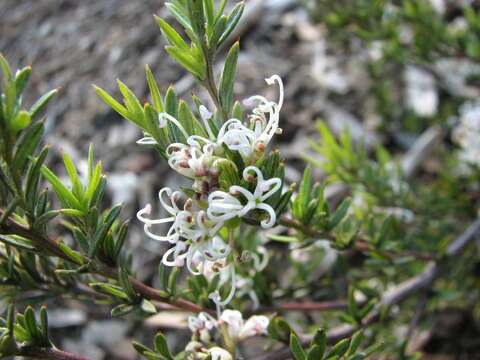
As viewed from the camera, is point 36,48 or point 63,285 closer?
point 63,285

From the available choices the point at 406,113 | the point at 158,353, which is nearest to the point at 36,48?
the point at 406,113

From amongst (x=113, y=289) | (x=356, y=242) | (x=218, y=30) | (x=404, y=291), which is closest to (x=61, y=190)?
(x=113, y=289)

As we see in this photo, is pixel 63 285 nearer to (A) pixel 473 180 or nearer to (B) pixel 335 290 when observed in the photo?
(B) pixel 335 290

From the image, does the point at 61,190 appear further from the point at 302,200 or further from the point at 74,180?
the point at 302,200

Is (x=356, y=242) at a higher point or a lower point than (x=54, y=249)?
lower

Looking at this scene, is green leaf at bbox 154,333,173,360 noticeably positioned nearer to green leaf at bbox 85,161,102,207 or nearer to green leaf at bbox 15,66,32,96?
green leaf at bbox 85,161,102,207

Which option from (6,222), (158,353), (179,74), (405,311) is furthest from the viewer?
(179,74)

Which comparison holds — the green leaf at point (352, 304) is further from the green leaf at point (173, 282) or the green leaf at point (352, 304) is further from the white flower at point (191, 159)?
the white flower at point (191, 159)
